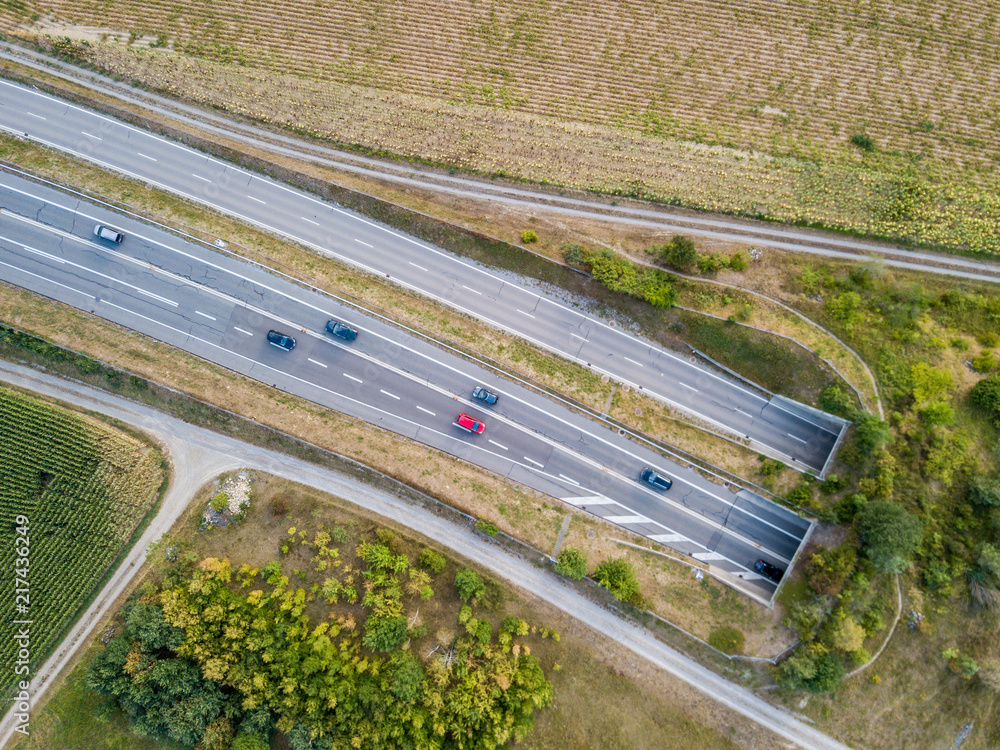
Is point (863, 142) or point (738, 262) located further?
point (863, 142)

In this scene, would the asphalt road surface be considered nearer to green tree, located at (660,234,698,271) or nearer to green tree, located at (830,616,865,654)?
green tree, located at (660,234,698,271)

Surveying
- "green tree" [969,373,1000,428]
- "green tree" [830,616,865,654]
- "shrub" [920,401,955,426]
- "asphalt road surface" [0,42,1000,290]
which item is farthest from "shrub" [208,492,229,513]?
"green tree" [969,373,1000,428]

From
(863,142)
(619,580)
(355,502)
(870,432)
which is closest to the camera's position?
(870,432)

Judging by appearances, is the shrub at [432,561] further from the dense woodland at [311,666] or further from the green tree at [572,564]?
the green tree at [572,564]

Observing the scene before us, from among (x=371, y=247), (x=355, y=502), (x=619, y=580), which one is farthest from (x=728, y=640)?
(x=371, y=247)

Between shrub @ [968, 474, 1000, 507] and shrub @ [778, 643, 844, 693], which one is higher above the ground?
shrub @ [968, 474, 1000, 507]

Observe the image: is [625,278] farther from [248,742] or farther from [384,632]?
[248,742]
